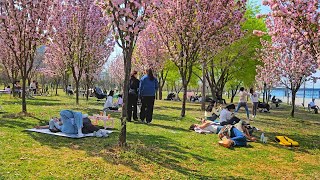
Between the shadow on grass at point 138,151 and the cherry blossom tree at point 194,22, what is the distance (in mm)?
6395

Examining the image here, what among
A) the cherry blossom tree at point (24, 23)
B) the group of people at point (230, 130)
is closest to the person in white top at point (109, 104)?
the cherry blossom tree at point (24, 23)

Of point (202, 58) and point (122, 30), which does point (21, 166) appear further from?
point (202, 58)

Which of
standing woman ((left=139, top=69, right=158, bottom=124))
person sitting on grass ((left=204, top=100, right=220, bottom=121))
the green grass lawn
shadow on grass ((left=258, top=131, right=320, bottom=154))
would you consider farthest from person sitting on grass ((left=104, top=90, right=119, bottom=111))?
shadow on grass ((left=258, top=131, right=320, bottom=154))

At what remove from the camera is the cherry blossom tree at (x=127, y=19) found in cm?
666

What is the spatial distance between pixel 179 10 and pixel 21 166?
10.0 meters

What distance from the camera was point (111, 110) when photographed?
1530cm

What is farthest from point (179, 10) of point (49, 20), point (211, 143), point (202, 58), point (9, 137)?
point (9, 137)

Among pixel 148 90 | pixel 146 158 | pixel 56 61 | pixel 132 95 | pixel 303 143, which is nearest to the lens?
pixel 146 158

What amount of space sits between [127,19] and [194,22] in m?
7.52

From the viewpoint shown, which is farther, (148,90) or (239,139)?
(148,90)

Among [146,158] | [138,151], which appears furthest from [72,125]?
[146,158]

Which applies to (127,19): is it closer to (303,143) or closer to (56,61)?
(303,143)

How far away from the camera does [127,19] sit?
22.5 ft

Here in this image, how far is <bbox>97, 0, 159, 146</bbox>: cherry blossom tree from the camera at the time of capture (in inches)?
262
